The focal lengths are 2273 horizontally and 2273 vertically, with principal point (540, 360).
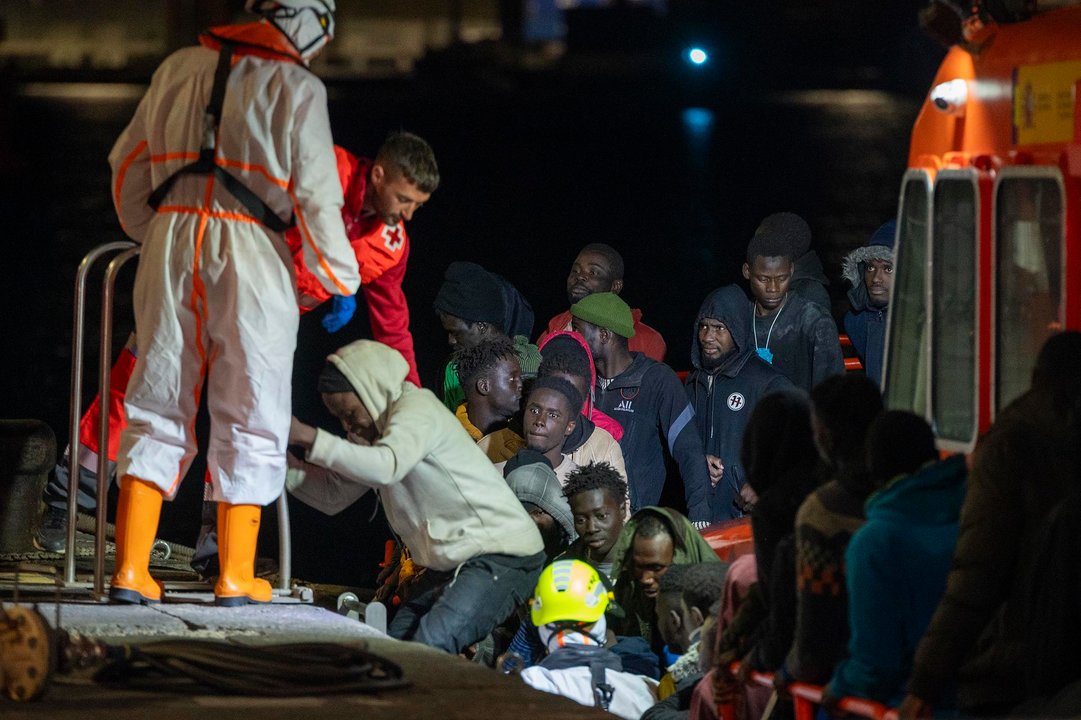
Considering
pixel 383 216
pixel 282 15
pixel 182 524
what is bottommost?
pixel 182 524

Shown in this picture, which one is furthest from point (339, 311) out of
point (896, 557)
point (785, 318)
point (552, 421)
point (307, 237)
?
point (785, 318)

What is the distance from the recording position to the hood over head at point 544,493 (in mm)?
10359

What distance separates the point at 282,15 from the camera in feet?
25.8

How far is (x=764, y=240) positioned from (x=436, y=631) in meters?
3.94

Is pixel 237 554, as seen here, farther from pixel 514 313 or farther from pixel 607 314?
pixel 514 313

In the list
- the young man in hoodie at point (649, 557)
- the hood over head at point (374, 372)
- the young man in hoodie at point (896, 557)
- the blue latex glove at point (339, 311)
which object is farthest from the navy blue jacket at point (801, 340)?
the young man in hoodie at point (896, 557)

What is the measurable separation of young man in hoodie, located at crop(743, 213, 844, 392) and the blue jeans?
2.99 m

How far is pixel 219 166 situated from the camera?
7715 mm

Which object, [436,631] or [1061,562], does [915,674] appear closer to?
[1061,562]

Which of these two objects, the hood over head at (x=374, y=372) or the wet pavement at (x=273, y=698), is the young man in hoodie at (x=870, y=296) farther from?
the wet pavement at (x=273, y=698)

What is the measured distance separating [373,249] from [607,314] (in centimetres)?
383

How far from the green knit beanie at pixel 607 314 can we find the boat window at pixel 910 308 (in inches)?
171

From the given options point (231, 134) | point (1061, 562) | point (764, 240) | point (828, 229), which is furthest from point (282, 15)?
point (828, 229)

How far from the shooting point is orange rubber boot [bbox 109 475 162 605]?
7.85m
